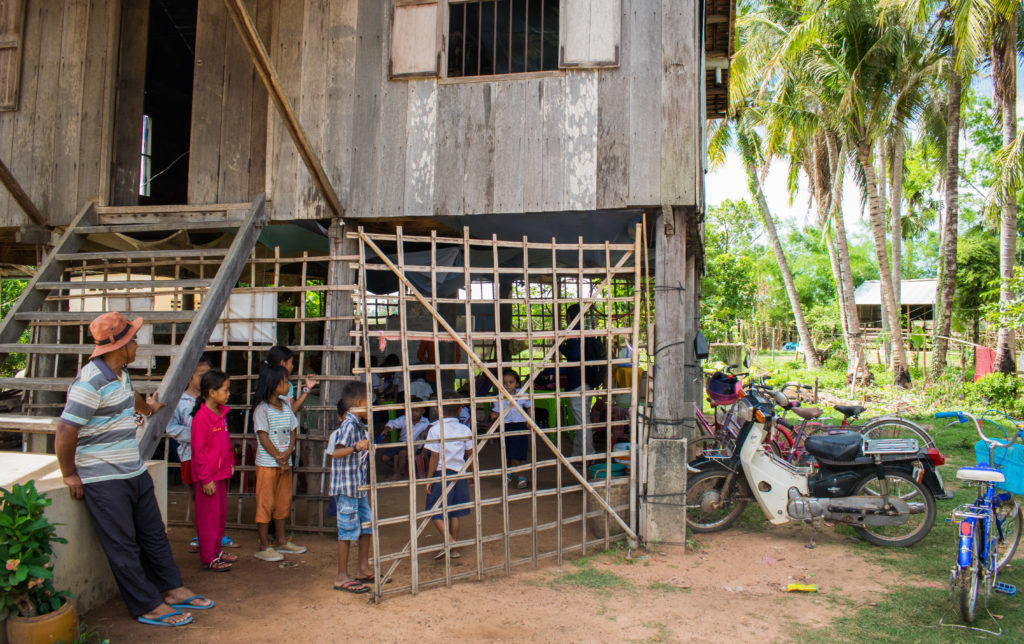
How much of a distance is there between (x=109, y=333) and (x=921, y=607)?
215 inches

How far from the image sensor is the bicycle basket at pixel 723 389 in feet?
24.3

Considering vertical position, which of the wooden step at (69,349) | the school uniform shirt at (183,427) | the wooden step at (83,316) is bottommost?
the school uniform shirt at (183,427)

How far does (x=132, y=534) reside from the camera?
4.07m

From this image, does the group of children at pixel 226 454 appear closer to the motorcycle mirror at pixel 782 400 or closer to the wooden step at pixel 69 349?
the wooden step at pixel 69 349

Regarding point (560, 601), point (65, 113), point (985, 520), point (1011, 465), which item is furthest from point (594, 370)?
point (65, 113)

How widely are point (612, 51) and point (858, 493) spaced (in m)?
4.49

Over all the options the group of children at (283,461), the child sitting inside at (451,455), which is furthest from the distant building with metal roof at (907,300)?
the group of children at (283,461)

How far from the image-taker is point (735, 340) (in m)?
27.4

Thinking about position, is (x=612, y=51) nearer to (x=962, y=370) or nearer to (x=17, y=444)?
(x=17, y=444)

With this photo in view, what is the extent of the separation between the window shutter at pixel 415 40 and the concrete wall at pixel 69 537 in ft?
14.3

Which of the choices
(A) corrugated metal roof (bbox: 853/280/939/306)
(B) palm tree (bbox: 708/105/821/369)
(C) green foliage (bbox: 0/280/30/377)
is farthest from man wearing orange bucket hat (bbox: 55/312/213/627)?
(A) corrugated metal roof (bbox: 853/280/939/306)

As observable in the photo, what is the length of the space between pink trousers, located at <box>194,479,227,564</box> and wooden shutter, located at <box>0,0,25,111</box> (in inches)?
191

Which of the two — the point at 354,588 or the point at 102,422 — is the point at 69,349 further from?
the point at 354,588

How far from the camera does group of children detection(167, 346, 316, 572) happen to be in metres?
5.09
